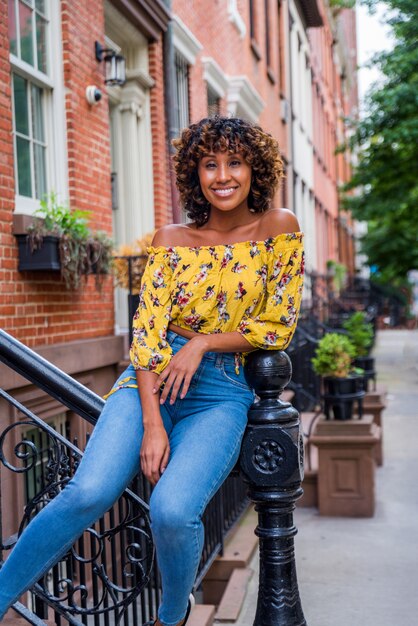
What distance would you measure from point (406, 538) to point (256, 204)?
383 cm

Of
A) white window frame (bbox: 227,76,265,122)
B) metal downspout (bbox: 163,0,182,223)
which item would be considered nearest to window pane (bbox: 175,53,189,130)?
metal downspout (bbox: 163,0,182,223)

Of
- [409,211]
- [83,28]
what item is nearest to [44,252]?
[83,28]

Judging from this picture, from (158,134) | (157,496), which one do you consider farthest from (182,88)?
(157,496)

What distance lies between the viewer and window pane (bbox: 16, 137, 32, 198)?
5426mm

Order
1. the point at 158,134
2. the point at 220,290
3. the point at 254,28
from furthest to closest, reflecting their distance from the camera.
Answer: the point at 254,28 → the point at 158,134 → the point at 220,290

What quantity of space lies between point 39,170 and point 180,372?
3690 mm

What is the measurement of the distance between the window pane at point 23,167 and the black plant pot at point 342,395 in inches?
123

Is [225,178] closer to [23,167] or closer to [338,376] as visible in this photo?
[23,167]

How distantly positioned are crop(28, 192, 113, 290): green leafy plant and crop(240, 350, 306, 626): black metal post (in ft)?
9.78

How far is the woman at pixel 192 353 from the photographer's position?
2277 millimetres

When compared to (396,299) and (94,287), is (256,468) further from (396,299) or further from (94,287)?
(396,299)

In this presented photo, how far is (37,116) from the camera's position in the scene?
574cm

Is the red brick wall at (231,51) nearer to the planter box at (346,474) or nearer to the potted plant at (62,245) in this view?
the potted plant at (62,245)

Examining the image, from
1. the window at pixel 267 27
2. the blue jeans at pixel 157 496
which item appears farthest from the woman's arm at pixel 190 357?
the window at pixel 267 27
